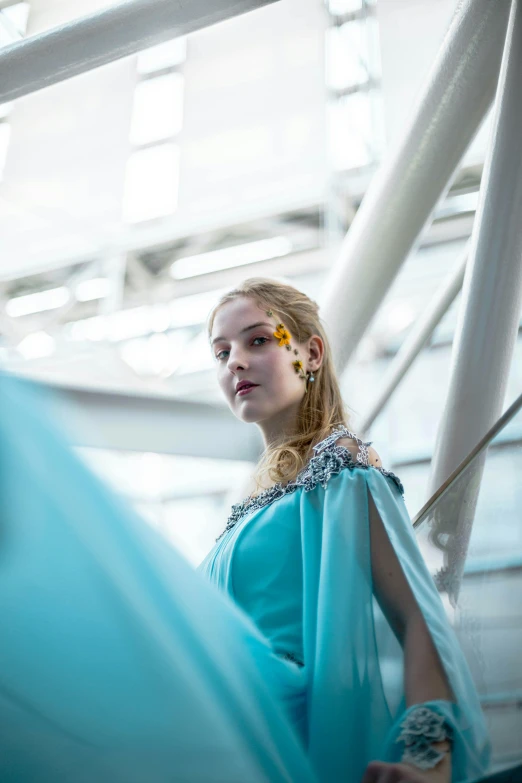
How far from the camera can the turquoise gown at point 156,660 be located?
3.61 feet

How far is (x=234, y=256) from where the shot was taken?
1023cm

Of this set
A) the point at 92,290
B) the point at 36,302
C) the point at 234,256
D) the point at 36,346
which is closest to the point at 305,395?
the point at 234,256

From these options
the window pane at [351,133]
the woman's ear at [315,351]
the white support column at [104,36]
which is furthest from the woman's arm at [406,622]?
the window pane at [351,133]

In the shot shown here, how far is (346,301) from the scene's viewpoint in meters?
2.65

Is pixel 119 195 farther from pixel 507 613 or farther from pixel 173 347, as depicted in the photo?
pixel 507 613

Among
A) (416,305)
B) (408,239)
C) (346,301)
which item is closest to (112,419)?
(346,301)

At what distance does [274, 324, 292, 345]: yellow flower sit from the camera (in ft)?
6.93

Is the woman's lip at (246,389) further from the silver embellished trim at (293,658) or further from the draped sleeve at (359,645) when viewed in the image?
the silver embellished trim at (293,658)

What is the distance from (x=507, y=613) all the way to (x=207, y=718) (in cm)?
60

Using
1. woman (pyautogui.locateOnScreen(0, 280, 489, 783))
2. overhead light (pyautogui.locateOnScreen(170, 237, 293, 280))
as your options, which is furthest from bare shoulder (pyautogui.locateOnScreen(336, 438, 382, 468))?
overhead light (pyautogui.locateOnScreen(170, 237, 293, 280))

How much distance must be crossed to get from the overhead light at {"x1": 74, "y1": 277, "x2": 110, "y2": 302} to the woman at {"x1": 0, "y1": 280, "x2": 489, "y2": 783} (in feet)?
31.2

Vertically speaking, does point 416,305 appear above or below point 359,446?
above

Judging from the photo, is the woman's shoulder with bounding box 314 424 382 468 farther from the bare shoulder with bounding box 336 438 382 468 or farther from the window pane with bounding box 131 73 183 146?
the window pane with bounding box 131 73 183 146

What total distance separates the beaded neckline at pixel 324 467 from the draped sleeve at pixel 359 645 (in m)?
0.03
